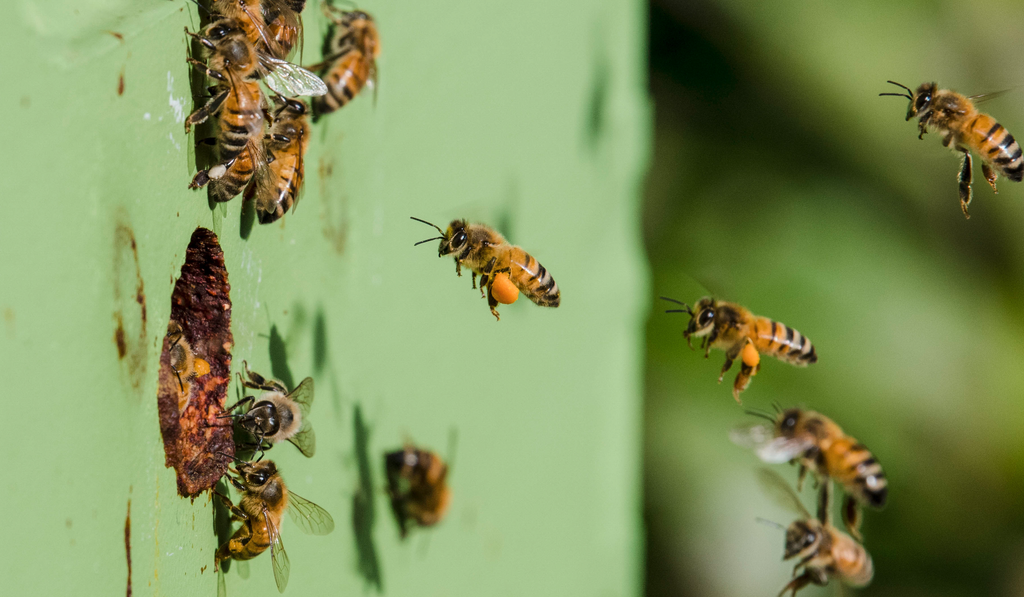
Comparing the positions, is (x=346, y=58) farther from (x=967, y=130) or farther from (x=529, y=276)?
(x=967, y=130)

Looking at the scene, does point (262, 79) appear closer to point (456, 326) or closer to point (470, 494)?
point (456, 326)

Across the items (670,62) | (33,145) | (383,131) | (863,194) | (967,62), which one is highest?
(670,62)

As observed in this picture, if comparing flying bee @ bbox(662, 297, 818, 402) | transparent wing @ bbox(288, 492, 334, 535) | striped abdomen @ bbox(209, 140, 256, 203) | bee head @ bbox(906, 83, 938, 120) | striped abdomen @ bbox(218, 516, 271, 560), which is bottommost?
striped abdomen @ bbox(218, 516, 271, 560)

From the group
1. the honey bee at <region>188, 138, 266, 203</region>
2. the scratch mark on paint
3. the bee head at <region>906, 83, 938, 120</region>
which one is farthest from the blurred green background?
the scratch mark on paint

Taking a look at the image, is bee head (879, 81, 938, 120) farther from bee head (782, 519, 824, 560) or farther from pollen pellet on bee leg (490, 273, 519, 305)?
bee head (782, 519, 824, 560)

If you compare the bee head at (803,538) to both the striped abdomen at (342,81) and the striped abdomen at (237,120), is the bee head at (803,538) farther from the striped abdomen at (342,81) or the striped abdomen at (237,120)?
the striped abdomen at (237,120)

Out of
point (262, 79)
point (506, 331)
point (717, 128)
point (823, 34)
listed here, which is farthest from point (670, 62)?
point (262, 79)
